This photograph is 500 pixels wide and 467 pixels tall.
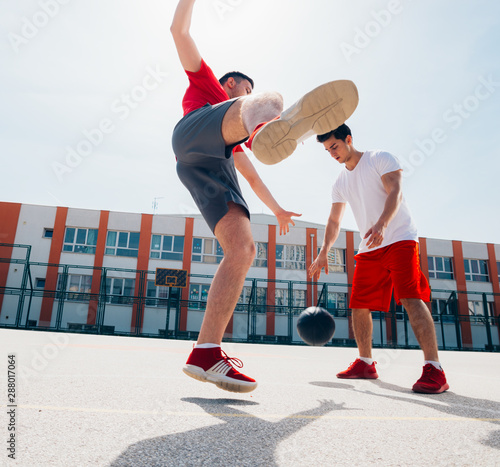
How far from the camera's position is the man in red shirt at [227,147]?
5.70ft

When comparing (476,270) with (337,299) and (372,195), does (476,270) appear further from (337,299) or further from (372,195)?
(372,195)

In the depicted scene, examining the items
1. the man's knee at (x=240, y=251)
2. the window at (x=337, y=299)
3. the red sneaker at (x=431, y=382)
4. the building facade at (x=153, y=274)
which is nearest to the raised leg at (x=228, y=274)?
the man's knee at (x=240, y=251)

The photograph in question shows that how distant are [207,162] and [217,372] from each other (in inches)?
43.3

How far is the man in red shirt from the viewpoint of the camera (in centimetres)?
174

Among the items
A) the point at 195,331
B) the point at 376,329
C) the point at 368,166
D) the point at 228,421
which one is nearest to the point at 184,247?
the point at 195,331

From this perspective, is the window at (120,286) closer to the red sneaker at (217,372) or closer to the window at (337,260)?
the window at (337,260)

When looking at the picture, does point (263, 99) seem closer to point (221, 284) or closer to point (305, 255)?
point (221, 284)

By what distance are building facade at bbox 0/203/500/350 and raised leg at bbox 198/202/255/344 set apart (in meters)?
20.5

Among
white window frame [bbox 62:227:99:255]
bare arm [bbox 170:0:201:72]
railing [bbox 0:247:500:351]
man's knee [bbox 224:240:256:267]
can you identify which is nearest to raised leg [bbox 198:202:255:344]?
man's knee [bbox 224:240:256:267]

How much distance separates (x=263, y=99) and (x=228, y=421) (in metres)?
1.31

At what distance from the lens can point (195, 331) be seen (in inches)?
907

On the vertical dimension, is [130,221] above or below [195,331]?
above

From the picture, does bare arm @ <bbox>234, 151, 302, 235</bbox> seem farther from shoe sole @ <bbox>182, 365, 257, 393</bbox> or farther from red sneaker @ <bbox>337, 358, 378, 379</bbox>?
red sneaker @ <bbox>337, 358, 378, 379</bbox>

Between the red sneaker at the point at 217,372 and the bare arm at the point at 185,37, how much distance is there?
5.00ft
